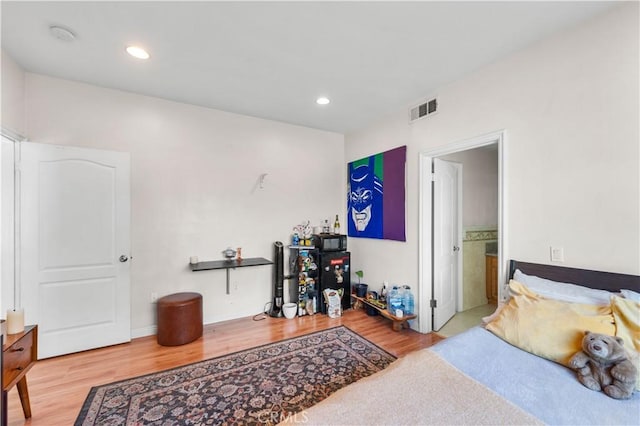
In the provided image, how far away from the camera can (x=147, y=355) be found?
2.69 metres

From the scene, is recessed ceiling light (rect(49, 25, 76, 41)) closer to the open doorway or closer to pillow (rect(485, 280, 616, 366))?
the open doorway

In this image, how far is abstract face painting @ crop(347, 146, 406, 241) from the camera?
3.46m

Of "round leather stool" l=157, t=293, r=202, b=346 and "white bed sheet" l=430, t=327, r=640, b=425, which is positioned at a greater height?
"white bed sheet" l=430, t=327, r=640, b=425

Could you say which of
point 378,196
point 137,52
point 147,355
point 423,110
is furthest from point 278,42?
point 147,355

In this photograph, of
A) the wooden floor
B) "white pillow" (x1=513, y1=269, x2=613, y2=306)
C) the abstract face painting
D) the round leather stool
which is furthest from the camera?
the abstract face painting

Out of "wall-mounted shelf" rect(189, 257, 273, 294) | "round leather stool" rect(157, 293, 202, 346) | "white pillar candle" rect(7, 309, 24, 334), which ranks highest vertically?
"wall-mounted shelf" rect(189, 257, 273, 294)

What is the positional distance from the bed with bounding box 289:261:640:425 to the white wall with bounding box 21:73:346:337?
276 centimetres

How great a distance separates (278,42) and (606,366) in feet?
9.30

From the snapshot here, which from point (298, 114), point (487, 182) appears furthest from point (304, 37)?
point (487, 182)

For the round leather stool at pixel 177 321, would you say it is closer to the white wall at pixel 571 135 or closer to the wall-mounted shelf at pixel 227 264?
the wall-mounted shelf at pixel 227 264

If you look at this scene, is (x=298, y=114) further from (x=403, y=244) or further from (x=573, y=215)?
(x=573, y=215)

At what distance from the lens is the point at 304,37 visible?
2.11 meters

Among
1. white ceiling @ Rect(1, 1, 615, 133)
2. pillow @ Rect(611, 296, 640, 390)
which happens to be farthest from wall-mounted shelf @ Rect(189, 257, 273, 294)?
pillow @ Rect(611, 296, 640, 390)

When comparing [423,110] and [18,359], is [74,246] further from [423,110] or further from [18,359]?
[423,110]
